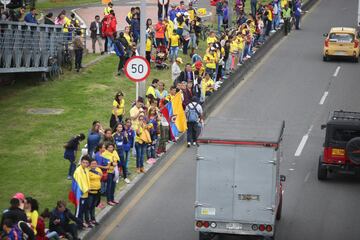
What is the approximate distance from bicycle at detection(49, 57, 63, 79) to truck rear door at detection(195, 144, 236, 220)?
16.1m

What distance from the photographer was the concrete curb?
21594mm

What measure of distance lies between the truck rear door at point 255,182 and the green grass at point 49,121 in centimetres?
488

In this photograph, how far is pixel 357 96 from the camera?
3562cm

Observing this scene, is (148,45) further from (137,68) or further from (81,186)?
(81,186)

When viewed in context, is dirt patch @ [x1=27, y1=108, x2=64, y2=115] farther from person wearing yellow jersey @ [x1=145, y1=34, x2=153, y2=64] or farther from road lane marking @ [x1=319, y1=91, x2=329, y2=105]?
road lane marking @ [x1=319, y1=91, x2=329, y2=105]

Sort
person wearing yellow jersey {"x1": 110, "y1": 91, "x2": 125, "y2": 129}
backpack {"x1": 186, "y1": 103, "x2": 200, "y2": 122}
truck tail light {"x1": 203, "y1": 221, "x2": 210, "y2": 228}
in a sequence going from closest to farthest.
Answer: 1. truck tail light {"x1": 203, "y1": 221, "x2": 210, "y2": 228}
2. person wearing yellow jersey {"x1": 110, "y1": 91, "x2": 125, "y2": 129}
3. backpack {"x1": 186, "y1": 103, "x2": 200, "y2": 122}

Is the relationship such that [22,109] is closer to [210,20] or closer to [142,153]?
[142,153]

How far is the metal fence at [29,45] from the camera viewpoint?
3053 centimetres

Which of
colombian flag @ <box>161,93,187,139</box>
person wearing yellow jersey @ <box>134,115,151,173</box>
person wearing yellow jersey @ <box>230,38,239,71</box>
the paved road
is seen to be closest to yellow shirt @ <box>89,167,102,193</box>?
the paved road

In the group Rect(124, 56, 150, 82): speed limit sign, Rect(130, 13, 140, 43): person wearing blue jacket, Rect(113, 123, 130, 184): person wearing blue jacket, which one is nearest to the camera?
Rect(113, 123, 130, 184): person wearing blue jacket

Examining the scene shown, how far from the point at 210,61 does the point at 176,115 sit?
6728 mm

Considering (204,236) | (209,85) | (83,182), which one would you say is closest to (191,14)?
(209,85)

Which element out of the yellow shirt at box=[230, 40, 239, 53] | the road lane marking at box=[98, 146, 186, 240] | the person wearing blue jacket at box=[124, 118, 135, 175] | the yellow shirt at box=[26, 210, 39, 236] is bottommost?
the road lane marking at box=[98, 146, 186, 240]

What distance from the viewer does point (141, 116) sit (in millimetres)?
24719
